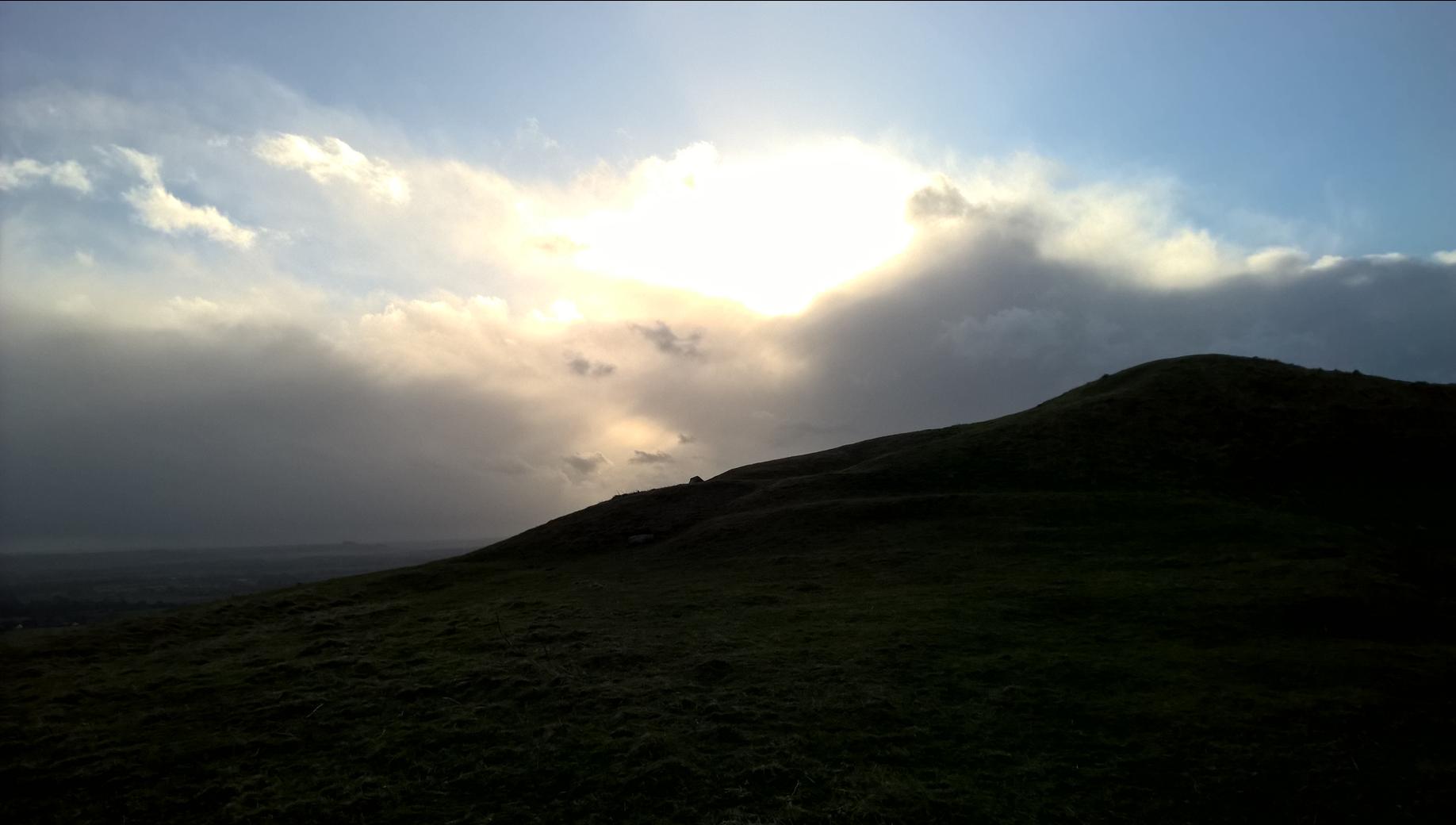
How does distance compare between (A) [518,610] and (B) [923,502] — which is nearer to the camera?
(A) [518,610]

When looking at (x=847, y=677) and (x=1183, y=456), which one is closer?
(x=847, y=677)

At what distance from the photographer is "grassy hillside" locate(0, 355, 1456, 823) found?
14.8 m

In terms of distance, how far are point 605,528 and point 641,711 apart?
31963 millimetres

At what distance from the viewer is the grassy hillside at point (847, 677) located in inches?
584

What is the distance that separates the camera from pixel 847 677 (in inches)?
815

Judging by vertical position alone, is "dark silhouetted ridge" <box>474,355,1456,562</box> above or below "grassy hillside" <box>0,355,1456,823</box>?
above

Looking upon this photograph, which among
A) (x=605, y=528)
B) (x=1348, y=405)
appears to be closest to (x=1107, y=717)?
(x=605, y=528)

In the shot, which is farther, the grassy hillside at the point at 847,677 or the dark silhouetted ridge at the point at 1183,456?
the dark silhouetted ridge at the point at 1183,456

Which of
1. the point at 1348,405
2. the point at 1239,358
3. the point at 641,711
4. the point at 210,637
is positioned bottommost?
the point at 641,711

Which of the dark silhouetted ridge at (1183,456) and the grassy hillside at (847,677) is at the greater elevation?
the dark silhouetted ridge at (1183,456)

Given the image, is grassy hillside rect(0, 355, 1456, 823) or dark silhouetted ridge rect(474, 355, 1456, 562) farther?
dark silhouetted ridge rect(474, 355, 1456, 562)

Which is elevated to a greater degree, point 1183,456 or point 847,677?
point 1183,456

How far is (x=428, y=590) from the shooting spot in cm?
3878

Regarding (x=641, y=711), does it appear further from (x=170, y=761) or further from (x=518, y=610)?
(x=518, y=610)
